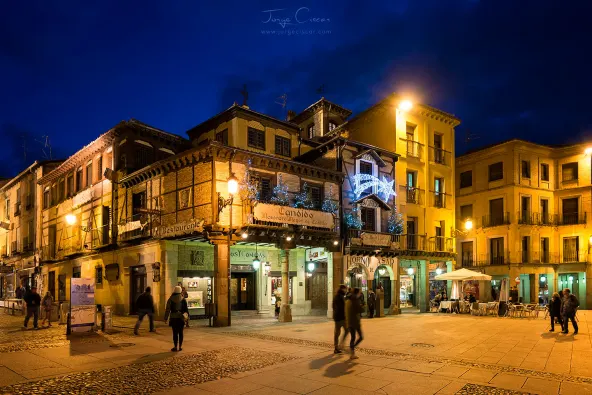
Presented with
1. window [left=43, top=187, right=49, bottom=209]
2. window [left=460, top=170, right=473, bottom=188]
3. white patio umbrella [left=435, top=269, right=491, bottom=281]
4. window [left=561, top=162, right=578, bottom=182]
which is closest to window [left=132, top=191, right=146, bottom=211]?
window [left=43, top=187, right=49, bottom=209]

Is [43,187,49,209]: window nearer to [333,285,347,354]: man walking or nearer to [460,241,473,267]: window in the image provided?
[333,285,347,354]: man walking

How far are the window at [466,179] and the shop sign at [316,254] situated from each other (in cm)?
2055

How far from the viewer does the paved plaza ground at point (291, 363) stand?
30.1 ft

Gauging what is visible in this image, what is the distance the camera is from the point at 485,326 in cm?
2108

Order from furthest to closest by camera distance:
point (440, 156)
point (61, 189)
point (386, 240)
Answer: point (440, 156) < point (61, 189) < point (386, 240)

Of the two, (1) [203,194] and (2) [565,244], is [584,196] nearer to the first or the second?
(2) [565,244]

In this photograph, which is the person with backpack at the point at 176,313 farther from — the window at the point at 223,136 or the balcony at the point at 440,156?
the balcony at the point at 440,156

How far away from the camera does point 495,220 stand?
3881 cm

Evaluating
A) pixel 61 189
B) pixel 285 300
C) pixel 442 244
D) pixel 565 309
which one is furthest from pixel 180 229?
pixel 442 244

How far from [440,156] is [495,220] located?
837 cm

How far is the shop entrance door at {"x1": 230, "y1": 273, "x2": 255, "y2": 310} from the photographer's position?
26766mm

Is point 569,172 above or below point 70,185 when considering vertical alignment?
above

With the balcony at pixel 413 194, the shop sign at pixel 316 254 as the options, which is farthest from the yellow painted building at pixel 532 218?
the shop sign at pixel 316 254

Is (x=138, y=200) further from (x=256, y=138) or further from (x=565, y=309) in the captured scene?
(x=565, y=309)
